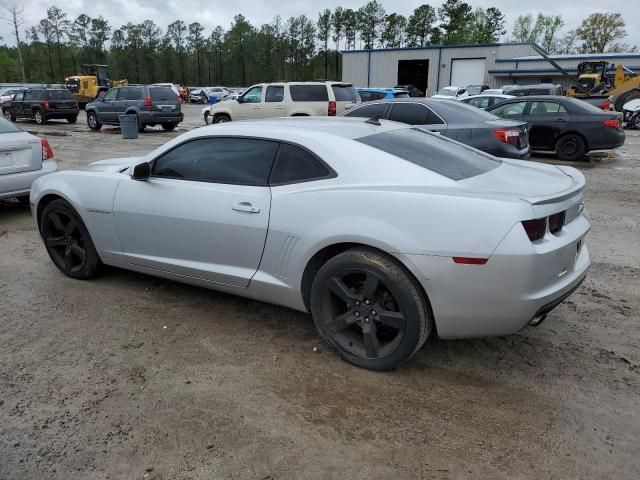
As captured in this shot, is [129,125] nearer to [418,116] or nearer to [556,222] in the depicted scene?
[418,116]

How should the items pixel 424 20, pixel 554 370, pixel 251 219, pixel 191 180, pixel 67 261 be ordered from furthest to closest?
pixel 424 20
pixel 67 261
pixel 191 180
pixel 251 219
pixel 554 370

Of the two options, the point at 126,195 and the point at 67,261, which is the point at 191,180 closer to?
the point at 126,195

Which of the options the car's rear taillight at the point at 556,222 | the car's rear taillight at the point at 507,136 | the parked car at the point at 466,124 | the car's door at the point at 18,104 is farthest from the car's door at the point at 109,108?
the car's rear taillight at the point at 556,222

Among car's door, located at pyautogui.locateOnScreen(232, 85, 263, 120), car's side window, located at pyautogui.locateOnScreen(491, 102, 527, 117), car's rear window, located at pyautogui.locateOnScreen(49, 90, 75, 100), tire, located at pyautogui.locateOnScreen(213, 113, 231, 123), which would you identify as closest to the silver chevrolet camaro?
car's side window, located at pyautogui.locateOnScreen(491, 102, 527, 117)

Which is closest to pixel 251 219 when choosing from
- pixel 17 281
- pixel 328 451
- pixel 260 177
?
pixel 260 177

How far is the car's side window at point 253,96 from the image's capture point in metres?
16.3

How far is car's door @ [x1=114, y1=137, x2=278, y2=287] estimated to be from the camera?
3.43 metres

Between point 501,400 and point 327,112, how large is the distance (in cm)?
1330

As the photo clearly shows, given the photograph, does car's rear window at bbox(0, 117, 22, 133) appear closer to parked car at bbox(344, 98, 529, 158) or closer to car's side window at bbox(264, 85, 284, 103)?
parked car at bbox(344, 98, 529, 158)

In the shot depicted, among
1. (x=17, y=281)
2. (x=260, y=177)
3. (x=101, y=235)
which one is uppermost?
(x=260, y=177)

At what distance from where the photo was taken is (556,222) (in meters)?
2.89

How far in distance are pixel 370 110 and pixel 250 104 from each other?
7636mm

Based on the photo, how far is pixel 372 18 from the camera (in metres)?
83.7

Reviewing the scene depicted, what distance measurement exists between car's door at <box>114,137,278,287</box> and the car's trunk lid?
3.56m
